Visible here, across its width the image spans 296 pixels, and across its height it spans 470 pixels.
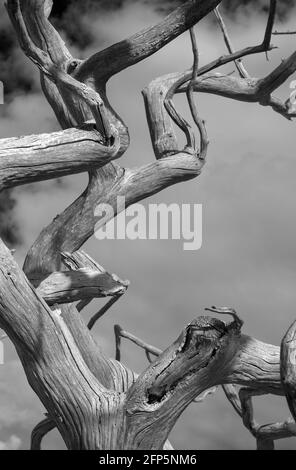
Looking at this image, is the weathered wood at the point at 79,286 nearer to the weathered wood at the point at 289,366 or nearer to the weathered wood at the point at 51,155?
the weathered wood at the point at 51,155

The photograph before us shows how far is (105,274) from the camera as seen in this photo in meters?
5.46

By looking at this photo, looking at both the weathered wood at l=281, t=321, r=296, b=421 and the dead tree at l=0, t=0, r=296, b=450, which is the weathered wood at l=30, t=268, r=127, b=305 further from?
the weathered wood at l=281, t=321, r=296, b=421

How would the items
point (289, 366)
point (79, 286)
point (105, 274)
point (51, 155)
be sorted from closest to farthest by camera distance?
1. point (289, 366)
2. point (51, 155)
3. point (79, 286)
4. point (105, 274)

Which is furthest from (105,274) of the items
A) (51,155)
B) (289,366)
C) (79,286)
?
(289,366)

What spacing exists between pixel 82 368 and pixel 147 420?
51 cm

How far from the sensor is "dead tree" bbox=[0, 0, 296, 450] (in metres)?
4.16

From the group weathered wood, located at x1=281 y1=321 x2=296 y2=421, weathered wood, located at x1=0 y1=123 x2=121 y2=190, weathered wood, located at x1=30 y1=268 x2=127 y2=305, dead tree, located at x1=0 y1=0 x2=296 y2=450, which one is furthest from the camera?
weathered wood, located at x1=30 y1=268 x2=127 y2=305

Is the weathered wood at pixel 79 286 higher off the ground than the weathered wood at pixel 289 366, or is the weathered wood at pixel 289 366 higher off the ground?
the weathered wood at pixel 79 286

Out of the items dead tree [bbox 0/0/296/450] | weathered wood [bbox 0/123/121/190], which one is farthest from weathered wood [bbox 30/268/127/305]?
weathered wood [bbox 0/123/121/190]

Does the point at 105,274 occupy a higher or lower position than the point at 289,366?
higher

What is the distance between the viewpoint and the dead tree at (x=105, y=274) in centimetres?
416

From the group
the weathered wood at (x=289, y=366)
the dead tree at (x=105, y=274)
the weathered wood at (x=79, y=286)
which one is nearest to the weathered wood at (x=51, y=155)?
the dead tree at (x=105, y=274)

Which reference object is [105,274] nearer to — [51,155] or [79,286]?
[79,286]

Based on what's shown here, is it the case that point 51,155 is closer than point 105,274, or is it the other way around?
point 51,155
